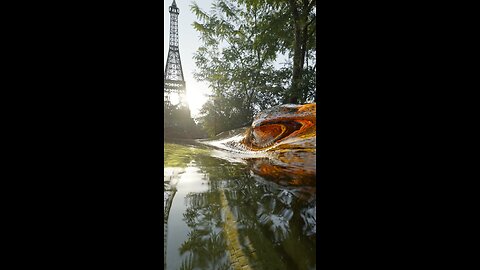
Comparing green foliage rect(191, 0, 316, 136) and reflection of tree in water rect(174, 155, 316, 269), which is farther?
green foliage rect(191, 0, 316, 136)

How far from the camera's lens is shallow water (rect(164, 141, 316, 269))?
1288 mm

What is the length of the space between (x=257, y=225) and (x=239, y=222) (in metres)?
0.14

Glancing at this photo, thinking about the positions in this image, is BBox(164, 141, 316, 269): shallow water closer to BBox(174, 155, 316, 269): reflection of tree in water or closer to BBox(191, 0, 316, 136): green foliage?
BBox(174, 155, 316, 269): reflection of tree in water

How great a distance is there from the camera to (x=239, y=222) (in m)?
1.56

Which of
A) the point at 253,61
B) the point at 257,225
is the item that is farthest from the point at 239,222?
the point at 253,61

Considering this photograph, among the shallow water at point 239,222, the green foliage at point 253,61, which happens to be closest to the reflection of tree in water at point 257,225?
the shallow water at point 239,222

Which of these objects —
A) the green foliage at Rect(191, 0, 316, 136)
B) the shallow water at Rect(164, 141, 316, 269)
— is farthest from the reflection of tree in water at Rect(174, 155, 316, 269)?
the green foliage at Rect(191, 0, 316, 136)

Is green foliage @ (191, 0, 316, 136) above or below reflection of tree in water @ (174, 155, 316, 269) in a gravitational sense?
above

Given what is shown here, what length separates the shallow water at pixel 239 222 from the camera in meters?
1.29
